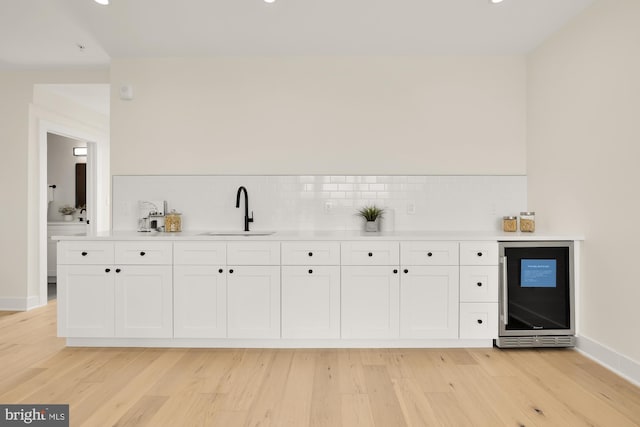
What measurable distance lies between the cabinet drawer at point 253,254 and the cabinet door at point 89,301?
0.96 metres

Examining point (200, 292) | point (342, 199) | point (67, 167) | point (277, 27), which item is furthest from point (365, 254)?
point (67, 167)

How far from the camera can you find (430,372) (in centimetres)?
274

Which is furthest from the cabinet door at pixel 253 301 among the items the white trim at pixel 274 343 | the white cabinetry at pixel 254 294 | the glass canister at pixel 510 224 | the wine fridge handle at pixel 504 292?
the glass canister at pixel 510 224

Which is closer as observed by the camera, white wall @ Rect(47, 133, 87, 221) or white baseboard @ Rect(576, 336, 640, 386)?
white baseboard @ Rect(576, 336, 640, 386)

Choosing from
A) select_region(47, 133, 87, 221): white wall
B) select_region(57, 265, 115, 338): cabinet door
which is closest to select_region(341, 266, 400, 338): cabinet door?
select_region(57, 265, 115, 338): cabinet door

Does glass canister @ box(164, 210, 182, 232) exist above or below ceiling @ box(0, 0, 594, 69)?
below

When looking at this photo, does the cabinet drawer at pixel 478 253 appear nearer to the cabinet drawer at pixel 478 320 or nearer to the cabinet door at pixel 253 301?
the cabinet drawer at pixel 478 320

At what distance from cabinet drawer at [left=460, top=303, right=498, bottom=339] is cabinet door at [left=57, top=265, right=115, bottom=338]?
2.77 m

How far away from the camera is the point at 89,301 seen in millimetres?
3193

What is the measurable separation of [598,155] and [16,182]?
18.1 ft

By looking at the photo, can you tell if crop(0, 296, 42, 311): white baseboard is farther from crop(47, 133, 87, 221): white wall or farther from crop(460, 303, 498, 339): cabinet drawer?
crop(460, 303, 498, 339): cabinet drawer

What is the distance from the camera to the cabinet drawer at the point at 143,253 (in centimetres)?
319

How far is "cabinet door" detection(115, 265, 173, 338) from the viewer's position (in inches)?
125

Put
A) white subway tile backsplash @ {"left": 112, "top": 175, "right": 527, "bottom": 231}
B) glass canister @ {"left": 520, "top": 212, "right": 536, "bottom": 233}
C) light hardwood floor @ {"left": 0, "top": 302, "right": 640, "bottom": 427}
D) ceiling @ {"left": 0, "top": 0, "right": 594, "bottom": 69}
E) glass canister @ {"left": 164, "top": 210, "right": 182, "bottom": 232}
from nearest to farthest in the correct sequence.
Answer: light hardwood floor @ {"left": 0, "top": 302, "right": 640, "bottom": 427} < ceiling @ {"left": 0, "top": 0, "right": 594, "bottom": 69} < glass canister @ {"left": 520, "top": 212, "right": 536, "bottom": 233} < glass canister @ {"left": 164, "top": 210, "right": 182, "bottom": 232} < white subway tile backsplash @ {"left": 112, "top": 175, "right": 527, "bottom": 231}
